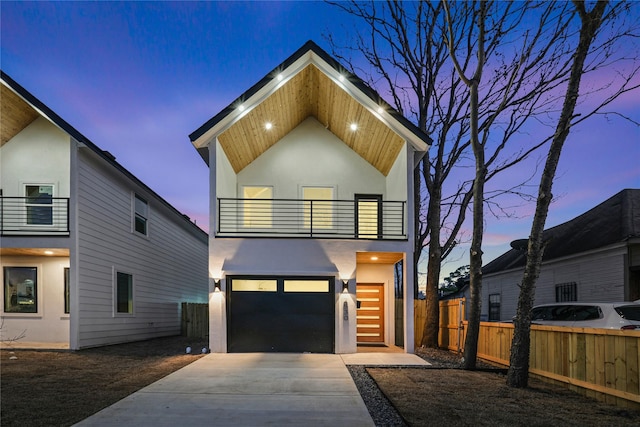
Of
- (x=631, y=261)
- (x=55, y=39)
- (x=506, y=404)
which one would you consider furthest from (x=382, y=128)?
(x=55, y=39)

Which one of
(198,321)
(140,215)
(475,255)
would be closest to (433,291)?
(475,255)

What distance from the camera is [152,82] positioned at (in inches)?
1430

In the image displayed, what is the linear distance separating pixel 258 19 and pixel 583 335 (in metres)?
13.2

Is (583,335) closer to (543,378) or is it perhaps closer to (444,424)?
(543,378)

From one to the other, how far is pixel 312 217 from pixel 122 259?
21.1 ft

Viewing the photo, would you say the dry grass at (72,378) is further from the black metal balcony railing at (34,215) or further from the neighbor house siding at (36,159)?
the neighbor house siding at (36,159)

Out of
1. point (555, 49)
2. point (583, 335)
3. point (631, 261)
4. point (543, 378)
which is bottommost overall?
point (543, 378)

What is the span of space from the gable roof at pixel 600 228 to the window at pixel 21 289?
14789 millimetres

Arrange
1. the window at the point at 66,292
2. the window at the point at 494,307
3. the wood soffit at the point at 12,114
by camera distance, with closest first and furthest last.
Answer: the wood soffit at the point at 12,114
the window at the point at 66,292
the window at the point at 494,307

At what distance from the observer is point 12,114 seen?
39.5 ft

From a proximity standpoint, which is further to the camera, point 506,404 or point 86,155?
point 86,155

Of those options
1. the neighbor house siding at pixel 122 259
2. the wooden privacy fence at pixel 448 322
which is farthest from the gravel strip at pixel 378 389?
the neighbor house siding at pixel 122 259

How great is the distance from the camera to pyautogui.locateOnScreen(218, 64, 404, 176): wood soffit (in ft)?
37.4

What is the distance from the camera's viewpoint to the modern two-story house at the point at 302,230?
1090 centimetres
